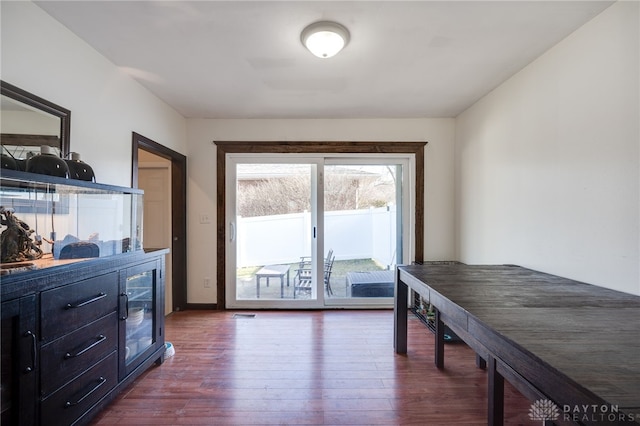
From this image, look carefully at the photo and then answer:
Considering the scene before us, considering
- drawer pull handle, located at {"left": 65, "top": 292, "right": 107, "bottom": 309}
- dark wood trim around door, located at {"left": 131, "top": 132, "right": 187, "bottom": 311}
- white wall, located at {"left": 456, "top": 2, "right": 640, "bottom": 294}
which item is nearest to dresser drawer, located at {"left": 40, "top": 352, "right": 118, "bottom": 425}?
drawer pull handle, located at {"left": 65, "top": 292, "right": 107, "bottom": 309}

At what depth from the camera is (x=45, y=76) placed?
5.38 ft

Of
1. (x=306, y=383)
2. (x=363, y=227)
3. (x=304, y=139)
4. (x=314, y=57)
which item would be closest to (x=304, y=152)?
(x=304, y=139)

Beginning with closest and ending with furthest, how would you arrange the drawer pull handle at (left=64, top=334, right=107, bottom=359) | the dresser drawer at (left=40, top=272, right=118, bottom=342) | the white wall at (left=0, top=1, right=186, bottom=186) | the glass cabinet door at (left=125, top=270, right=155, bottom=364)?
the dresser drawer at (left=40, top=272, right=118, bottom=342), the drawer pull handle at (left=64, top=334, right=107, bottom=359), the white wall at (left=0, top=1, right=186, bottom=186), the glass cabinet door at (left=125, top=270, right=155, bottom=364)

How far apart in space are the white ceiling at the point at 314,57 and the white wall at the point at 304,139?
1.62 feet

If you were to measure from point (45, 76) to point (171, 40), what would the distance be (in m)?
0.78

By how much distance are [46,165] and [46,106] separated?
0.49 m

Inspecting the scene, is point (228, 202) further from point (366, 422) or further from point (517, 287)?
point (517, 287)

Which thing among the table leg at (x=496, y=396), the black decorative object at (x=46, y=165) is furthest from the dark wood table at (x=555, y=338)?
the black decorative object at (x=46, y=165)

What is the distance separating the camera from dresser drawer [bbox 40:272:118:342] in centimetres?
125

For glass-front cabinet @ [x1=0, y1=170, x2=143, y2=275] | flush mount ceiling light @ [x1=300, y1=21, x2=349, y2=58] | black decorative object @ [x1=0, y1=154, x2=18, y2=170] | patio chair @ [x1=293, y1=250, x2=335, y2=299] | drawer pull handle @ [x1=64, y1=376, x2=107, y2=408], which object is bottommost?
drawer pull handle @ [x1=64, y1=376, x2=107, y2=408]

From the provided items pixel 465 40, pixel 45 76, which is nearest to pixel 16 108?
pixel 45 76

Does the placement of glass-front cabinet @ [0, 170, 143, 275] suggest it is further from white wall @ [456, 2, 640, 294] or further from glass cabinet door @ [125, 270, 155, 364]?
white wall @ [456, 2, 640, 294]

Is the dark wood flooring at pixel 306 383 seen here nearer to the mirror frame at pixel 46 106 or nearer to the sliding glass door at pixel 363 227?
the sliding glass door at pixel 363 227

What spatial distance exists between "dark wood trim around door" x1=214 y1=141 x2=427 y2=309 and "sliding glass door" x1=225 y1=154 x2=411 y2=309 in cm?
9
